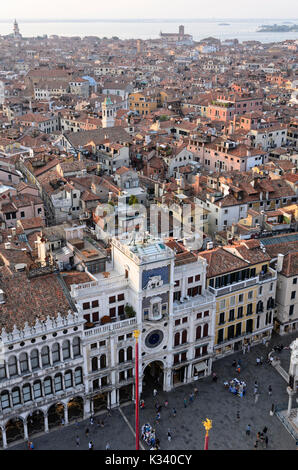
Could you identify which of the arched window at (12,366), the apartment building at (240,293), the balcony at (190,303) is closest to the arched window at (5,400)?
the arched window at (12,366)

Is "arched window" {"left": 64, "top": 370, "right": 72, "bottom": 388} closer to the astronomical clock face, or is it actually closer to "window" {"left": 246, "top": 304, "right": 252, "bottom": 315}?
the astronomical clock face

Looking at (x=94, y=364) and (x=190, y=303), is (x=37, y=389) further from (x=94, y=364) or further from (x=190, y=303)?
(x=190, y=303)

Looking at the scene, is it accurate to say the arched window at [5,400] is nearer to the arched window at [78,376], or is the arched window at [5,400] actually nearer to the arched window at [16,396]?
the arched window at [16,396]

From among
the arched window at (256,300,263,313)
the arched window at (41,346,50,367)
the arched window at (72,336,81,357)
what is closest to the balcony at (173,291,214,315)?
the arched window at (256,300,263,313)

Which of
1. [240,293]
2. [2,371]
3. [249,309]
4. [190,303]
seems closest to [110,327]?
[190,303]

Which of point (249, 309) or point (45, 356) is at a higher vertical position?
point (45, 356)
